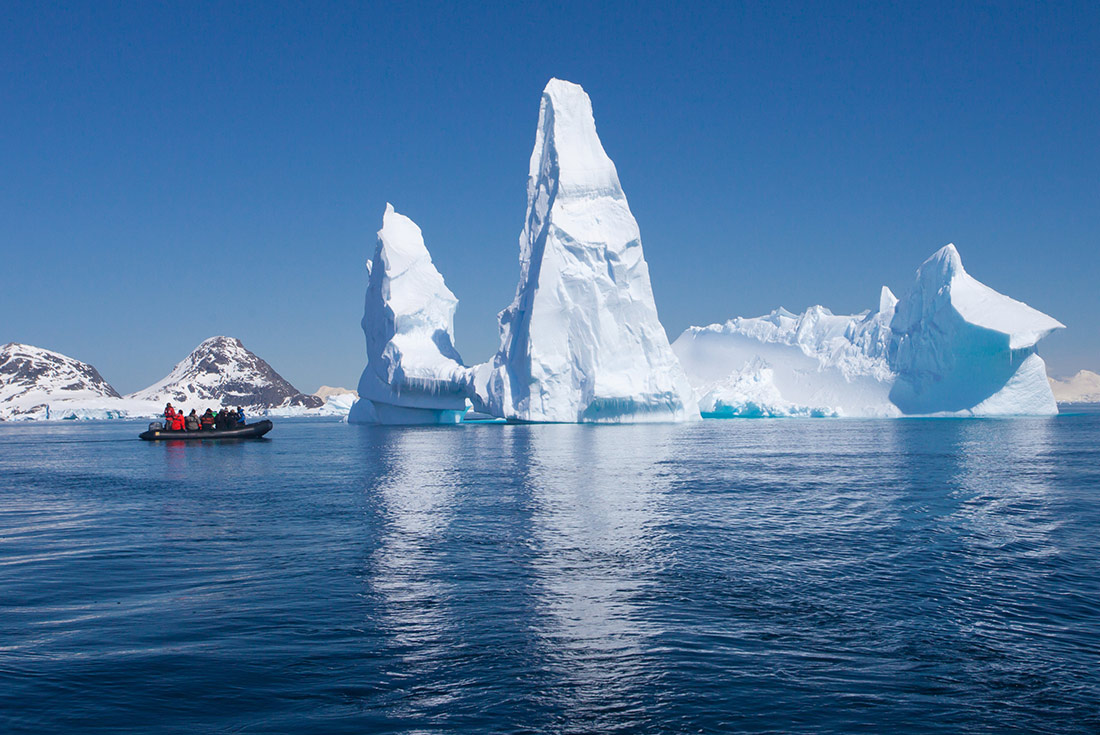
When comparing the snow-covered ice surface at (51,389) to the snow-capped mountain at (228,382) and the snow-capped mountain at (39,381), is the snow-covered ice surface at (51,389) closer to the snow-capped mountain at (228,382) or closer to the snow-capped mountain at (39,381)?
the snow-capped mountain at (39,381)

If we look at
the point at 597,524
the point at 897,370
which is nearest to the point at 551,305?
the point at 897,370

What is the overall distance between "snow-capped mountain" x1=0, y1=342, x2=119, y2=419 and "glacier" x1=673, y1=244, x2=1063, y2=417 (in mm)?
106879

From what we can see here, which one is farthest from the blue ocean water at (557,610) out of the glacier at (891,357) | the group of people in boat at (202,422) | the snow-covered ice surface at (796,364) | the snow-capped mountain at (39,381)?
the snow-capped mountain at (39,381)

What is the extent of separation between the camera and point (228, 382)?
15675 centimetres

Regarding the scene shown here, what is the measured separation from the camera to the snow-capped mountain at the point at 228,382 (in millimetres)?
144250

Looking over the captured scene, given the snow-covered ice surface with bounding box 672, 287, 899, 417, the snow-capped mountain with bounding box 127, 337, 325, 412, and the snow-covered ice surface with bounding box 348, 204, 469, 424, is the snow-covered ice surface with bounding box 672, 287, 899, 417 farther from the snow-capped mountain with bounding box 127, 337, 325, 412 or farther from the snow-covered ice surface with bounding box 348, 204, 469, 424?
the snow-capped mountain with bounding box 127, 337, 325, 412

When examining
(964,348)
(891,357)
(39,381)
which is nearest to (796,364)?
(891,357)

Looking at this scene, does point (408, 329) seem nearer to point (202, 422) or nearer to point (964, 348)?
point (202, 422)

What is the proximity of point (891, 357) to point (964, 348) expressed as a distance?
21.6 ft

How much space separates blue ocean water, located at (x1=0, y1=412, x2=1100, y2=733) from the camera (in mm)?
5527

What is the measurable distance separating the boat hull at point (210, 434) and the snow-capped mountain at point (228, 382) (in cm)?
9837

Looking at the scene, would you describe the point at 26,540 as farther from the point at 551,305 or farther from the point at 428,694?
the point at 551,305

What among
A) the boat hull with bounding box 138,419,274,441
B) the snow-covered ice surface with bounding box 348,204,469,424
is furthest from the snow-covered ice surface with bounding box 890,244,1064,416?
the boat hull with bounding box 138,419,274,441

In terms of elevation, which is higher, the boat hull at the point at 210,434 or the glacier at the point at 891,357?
the glacier at the point at 891,357
